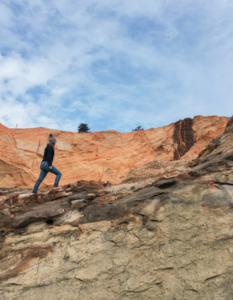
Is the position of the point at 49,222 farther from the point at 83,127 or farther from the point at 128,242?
the point at 83,127

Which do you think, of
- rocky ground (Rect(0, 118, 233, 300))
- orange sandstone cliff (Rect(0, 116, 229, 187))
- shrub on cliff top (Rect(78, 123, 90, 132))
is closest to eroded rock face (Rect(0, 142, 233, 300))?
rocky ground (Rect(0, 118, 233, 300))

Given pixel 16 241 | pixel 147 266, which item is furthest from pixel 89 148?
pixel 147 266

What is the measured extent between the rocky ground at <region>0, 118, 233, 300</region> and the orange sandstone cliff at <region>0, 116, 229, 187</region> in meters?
8.01

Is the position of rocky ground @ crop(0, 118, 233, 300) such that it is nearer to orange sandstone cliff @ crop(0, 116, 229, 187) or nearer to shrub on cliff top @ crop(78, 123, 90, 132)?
orange sandstone cliff @ crop(0, 116, 229, 187)

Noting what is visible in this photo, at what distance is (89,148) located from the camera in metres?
16.3

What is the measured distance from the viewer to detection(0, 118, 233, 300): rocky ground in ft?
13.8

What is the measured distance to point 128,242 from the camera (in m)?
4.84

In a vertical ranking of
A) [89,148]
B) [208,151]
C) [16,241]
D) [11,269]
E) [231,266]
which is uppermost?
[89,148]

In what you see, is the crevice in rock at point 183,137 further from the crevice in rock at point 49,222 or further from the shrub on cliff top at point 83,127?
the crevice in rock at point 49,222

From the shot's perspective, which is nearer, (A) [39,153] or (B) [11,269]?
(B) [11,269]

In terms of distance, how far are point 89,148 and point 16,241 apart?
11.1m

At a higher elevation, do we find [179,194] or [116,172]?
[116,172]

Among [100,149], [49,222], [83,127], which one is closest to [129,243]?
[49,222]

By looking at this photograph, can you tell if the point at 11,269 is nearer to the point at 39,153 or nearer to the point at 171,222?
the point at 171,222
